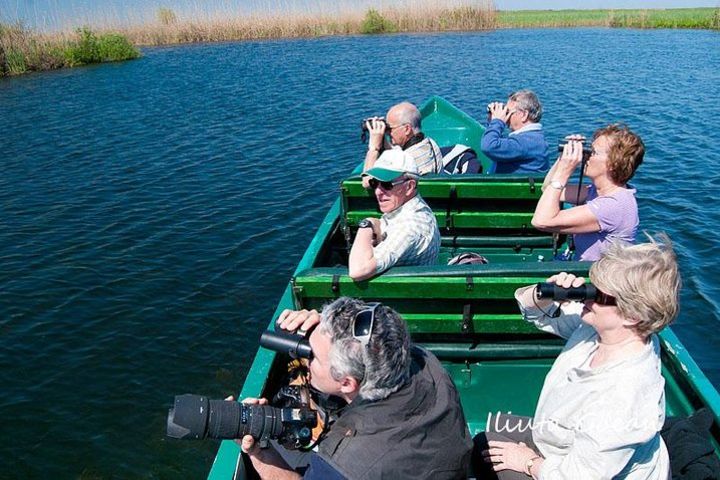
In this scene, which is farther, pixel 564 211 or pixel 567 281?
pixel 564 211

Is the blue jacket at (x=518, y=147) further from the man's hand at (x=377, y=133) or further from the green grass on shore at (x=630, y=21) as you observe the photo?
the green grass on shore at (x=630, y=21)

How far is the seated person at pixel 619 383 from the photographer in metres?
1.97

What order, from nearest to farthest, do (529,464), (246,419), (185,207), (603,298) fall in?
(603,298), (246,419), (529,464), (185,207)

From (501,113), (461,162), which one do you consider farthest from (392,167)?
(461,162)

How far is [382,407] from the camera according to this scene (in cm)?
197

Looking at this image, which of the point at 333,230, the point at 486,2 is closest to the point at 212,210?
the point at 333,230

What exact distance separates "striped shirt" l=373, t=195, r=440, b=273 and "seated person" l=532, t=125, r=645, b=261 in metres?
0.64

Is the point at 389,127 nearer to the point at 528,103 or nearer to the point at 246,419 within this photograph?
the point at 528,103

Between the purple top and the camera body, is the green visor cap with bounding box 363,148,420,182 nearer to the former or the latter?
the purple top

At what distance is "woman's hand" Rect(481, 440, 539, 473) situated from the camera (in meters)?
2.48

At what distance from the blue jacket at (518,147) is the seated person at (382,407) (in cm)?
319

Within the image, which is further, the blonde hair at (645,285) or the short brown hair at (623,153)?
the short brown hair at (623,153)

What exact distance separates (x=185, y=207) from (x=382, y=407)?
7832mm

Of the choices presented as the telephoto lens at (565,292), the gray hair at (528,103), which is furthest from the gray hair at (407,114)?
the telephoto lens at (565,292)
